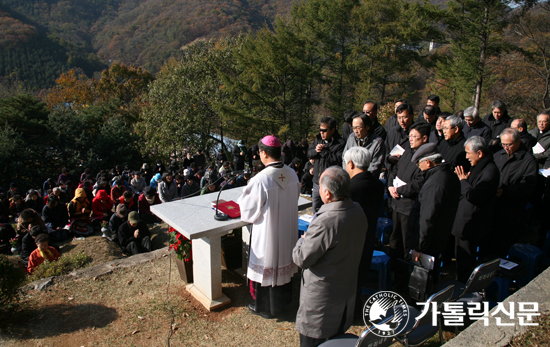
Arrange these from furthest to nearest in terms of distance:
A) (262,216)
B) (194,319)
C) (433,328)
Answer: (194,319) < (262,216) < (433,328)

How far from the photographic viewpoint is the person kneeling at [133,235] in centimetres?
645

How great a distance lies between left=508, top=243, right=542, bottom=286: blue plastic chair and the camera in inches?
156

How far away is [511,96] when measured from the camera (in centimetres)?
2186

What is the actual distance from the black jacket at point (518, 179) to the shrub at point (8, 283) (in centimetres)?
549

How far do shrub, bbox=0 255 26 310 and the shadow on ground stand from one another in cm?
15

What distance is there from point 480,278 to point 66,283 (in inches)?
179

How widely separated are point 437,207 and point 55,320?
401 centimetres

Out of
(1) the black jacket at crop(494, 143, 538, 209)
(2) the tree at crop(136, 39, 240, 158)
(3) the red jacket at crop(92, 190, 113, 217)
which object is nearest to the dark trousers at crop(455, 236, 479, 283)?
(1) the black jacket at crop(494, 143, 538, 209)

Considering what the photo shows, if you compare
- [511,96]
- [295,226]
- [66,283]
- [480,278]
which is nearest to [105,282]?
[66,283]

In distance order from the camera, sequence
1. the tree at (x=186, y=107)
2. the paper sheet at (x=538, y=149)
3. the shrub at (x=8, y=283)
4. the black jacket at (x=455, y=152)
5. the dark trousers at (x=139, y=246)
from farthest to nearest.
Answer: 1. the tree at (x=186, y=107)
2. the dark trousers at (x=139, y=246)
3. the paper sheet at (x=538, y=149)
4. the black jacket at (x=455, y=152)
5. the shrub at (x=8, y=283)

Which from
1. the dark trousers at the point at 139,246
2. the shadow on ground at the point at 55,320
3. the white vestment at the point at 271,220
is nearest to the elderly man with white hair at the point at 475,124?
the white vestment at the point at 271,220

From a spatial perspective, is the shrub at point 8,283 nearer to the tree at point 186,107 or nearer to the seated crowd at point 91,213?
the seated crowd at point 91,213

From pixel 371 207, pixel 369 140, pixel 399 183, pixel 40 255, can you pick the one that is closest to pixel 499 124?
pixel 369 140

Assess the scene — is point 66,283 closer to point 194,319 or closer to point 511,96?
point 194,319
